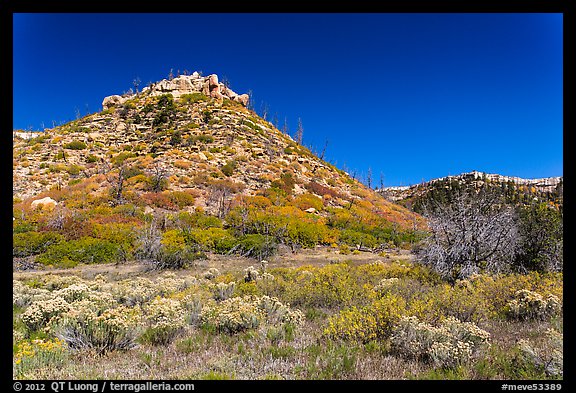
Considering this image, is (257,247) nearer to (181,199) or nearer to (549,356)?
(181,199)

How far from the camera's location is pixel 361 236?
23.2 m

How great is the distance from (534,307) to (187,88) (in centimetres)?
5951

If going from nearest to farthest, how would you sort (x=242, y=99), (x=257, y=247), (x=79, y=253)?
1. (x=79, y=253)
2. (x=257, y=247)
3. (x=242, y=99)

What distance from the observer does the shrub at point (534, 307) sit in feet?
18.7

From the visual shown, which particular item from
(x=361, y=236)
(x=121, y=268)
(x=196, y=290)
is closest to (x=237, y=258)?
(x=121, y=268)

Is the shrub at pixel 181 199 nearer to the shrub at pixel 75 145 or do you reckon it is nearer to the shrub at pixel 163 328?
the shrub at pixel 75 145

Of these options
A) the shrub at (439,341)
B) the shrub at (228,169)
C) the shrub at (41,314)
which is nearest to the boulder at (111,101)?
the shrub at (228,169)

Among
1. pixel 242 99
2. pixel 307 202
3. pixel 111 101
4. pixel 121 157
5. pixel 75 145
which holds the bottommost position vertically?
pixel 307 202

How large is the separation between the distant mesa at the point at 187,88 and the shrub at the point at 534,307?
54750 mm

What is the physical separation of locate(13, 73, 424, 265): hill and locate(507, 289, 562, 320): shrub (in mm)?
12975

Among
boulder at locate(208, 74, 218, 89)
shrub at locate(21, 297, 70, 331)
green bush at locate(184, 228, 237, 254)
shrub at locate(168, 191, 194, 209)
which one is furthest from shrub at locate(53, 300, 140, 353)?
boulder at locate(208, 74, 218, 89)

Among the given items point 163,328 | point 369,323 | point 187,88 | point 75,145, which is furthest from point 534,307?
point 187,88

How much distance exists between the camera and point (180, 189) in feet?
91.1
